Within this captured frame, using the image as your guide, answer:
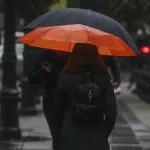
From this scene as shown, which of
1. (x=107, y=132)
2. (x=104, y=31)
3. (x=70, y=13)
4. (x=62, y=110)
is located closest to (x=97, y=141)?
(x=107, y=132)

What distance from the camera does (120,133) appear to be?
10.8m

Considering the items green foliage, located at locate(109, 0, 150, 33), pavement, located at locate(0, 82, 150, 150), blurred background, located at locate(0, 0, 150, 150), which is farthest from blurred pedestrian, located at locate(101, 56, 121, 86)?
green foliage, located at locate(109, 0, 150, 33)

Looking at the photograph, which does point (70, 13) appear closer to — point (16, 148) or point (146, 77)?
point (16, 148)

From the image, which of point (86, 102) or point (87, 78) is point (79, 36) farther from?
point (86, 102)

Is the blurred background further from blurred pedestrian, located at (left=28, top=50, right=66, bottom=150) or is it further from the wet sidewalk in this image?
blurred pedestrian, located at (left=28, top=50, right=66, bottom=150)

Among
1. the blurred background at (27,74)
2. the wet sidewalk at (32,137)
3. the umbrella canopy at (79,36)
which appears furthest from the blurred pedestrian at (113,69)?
the wet sidewalk at (32,137)

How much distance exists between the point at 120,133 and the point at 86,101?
6.20 metres

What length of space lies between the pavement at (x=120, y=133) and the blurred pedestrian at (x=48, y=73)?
7.94ft

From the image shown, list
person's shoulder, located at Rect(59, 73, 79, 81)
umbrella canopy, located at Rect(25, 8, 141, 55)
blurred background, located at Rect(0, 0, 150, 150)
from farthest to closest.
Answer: blurred background, located at Rect(0, 0, 150, 150), umbrella canopy, located at Rect(25, 8, 141, 55), person's shoulder, located at Rect(59, 73, 79, 81)

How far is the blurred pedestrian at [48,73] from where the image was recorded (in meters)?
6.68

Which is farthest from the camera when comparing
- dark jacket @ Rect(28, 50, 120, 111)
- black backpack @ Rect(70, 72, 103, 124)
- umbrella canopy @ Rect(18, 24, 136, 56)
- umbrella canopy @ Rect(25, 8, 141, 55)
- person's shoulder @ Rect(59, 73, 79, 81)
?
dark jacket @ Rect(28, 50, 120, 111)

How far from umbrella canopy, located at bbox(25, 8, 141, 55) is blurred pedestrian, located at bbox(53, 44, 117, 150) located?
1.72 ft

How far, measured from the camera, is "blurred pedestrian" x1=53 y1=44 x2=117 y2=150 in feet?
15.6

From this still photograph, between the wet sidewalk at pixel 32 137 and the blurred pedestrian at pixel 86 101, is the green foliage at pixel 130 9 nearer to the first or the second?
the wet sidewalk at pixel 32 137
